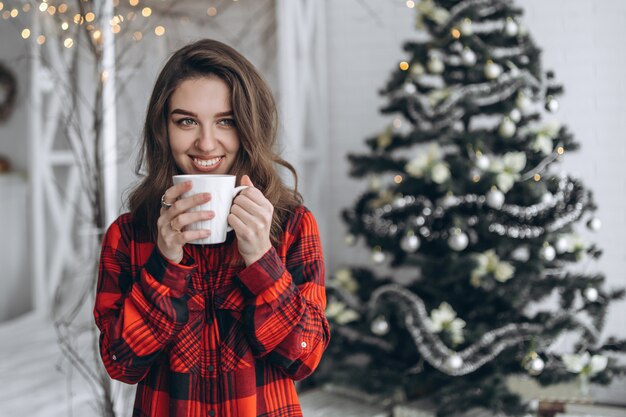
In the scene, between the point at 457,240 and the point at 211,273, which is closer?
the point at 211,273

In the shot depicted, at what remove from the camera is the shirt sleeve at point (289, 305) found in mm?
998

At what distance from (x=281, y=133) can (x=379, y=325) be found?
0.76 metres

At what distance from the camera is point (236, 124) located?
3.47ft

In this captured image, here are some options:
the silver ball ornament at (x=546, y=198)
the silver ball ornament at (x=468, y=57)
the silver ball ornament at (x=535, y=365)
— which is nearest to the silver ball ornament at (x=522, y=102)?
the silver ball ornament at (x=468, y=57)

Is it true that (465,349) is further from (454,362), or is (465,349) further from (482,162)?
(482,162)

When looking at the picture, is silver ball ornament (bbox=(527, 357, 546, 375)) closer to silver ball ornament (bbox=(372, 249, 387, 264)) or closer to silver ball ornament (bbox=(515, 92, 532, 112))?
silver ball ornament (bbox=(372, 249, 387, 264))

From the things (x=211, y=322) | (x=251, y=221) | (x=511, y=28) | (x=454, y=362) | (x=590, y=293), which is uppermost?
(x=511, y=28)

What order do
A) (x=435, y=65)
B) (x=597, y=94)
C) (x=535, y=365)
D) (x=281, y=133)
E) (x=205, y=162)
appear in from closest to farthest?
(x=205, y=162)
(x=535, y=365)
(x=435, y=65)
(x=281, y=133)
(x=597, y=94)

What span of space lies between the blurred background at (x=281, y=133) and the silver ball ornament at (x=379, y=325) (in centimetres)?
13

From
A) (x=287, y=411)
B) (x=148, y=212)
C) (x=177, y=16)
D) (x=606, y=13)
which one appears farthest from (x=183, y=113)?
(x=177, y=16)

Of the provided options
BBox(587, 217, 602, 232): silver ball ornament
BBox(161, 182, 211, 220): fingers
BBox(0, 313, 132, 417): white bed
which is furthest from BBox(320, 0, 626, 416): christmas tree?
BBox(161, 182, 211, 220): fingers

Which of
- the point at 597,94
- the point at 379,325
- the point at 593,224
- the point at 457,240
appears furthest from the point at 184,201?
the point at 597,94

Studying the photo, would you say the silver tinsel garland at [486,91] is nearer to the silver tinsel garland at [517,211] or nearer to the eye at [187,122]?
the silver tinsel garland at [517,211]

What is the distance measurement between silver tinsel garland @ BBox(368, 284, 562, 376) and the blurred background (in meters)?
0.08
